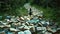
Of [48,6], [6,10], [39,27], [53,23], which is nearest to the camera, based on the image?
[39,27]

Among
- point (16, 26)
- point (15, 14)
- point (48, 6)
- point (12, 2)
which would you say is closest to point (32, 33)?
point (16, 26)

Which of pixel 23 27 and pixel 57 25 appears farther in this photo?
pixel 57 25

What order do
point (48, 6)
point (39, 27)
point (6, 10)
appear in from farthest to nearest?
point (48, 6)
point (6, 10)
point (39, 27)

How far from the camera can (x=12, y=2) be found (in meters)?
9.15

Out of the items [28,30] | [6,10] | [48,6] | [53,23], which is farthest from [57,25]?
[48,6]

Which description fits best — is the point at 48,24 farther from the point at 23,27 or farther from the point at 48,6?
the point at 48,6

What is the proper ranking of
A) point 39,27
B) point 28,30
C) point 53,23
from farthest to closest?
point 53,23 < point 39,27 < point 28,30

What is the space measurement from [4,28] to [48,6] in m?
4.83

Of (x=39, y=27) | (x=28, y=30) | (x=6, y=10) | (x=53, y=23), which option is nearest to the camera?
(x=28, y=30)

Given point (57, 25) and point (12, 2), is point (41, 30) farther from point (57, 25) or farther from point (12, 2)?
point (12, 2)

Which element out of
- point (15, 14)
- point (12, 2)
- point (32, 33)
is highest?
point (12, 2)

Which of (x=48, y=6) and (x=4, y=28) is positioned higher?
(x=48, y=6)

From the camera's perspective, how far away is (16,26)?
6.95m

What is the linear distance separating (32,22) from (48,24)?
31.5 inches
